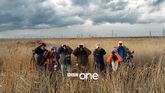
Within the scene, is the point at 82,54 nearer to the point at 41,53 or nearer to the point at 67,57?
the point at 67,57

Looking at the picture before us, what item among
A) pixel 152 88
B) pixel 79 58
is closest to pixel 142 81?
pixel 152 88

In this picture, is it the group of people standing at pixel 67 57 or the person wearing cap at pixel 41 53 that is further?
the person wearing cap at pixel 41 53

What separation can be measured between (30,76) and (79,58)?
2.83 metres

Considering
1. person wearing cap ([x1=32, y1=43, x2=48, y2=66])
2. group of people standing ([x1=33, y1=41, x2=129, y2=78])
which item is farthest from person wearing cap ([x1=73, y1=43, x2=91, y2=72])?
person wearing cap ([x1=32, y1=43, x2=48, y2=66])

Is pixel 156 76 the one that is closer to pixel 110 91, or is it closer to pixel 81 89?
pixel 110 91

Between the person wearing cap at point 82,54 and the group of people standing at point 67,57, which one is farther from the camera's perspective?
the person wearing cap at point 82,54

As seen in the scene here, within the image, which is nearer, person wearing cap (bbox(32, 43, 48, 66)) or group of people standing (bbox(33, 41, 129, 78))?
group of people standing (bbox(33, 41, 129, 78))

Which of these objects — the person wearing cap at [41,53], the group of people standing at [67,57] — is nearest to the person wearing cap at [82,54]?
the group of people standing at [67,57]

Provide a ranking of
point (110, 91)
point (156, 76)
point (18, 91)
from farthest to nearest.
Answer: point (156, 76), point (18, 91), point (110, 91)

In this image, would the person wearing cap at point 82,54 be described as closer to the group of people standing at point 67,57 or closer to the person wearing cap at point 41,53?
the group of people standing at point 67,57

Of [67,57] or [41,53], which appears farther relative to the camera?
[41,53]

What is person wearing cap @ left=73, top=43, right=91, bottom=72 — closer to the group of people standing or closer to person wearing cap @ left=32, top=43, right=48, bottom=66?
the group of people standing

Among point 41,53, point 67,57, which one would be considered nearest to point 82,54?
point 67,57

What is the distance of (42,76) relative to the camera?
12.8 ft
